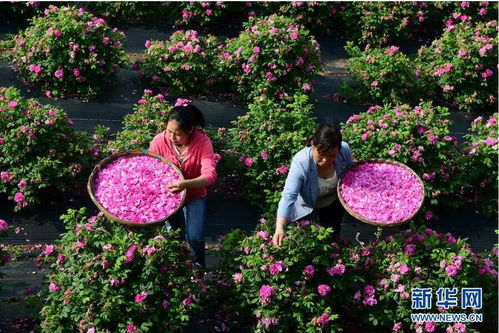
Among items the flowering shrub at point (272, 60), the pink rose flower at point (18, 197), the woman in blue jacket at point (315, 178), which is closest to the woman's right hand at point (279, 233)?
the woman in blue jacket at point (315, 178)

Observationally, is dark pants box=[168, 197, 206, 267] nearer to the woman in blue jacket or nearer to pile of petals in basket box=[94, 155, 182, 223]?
pile of petals in basket box=[94, 155, 182, 223]

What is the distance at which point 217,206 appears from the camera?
6.79 meters

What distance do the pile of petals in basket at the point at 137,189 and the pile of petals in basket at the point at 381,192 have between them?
1.22 metres

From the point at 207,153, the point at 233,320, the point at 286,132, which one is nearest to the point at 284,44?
the point at 286,132

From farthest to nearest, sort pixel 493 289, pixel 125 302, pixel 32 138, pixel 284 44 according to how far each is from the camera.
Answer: pixel 284 44
pixel 32 138
pixel 493 289
pixel 125 302

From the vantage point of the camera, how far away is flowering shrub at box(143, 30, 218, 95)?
7.89m

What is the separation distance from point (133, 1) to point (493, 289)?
18.9 ft

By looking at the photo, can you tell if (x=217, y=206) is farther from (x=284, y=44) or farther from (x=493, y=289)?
(x=493, y=289)

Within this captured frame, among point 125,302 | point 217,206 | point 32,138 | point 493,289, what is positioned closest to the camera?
point 125,302

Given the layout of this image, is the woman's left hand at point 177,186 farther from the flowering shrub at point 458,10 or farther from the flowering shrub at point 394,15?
the flowering shrub at point 458,10

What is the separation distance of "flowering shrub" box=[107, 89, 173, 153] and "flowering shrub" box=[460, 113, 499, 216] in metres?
2.68

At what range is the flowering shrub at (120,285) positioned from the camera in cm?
500

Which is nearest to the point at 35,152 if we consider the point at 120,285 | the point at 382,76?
the point at 120,285

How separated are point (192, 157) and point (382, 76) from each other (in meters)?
3.05
